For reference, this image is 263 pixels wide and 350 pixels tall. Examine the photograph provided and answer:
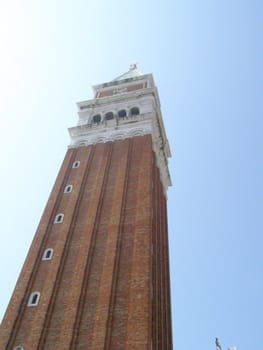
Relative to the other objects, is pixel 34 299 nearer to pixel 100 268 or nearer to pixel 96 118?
pixel 100 268

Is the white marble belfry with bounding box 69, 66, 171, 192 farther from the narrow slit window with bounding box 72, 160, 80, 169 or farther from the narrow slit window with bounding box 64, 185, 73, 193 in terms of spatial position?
the narrow slit window with bounding box 64, 185, 73, 193

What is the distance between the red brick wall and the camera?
15.4 meters

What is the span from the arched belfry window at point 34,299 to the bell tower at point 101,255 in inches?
2.0

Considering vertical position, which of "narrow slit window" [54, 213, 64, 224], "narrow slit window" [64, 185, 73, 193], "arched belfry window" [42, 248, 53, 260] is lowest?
"arched belfry window" [42, 248, 53, 260]

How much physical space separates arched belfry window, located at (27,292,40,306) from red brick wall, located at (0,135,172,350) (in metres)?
0.22

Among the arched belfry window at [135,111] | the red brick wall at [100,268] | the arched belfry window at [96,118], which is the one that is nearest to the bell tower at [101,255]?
the red brick wall at [100,268]

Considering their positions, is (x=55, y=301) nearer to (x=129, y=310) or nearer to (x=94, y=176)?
(x=129, y=310)

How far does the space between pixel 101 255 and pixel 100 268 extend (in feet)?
2.90

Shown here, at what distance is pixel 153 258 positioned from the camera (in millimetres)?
19172

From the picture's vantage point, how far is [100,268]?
18.0 metres

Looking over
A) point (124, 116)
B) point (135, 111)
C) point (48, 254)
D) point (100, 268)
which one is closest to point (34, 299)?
point (48, 254)

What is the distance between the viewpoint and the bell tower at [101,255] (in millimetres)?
15497

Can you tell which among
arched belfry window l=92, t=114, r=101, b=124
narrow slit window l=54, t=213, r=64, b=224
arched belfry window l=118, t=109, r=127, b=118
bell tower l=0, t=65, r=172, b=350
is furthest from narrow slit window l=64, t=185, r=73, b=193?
arched belfry window l=118, t=109, r=127, b=118

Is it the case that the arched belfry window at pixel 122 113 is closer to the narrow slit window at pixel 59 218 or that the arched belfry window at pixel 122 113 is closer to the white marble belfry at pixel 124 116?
the white marble belfry at pixel 124 116
